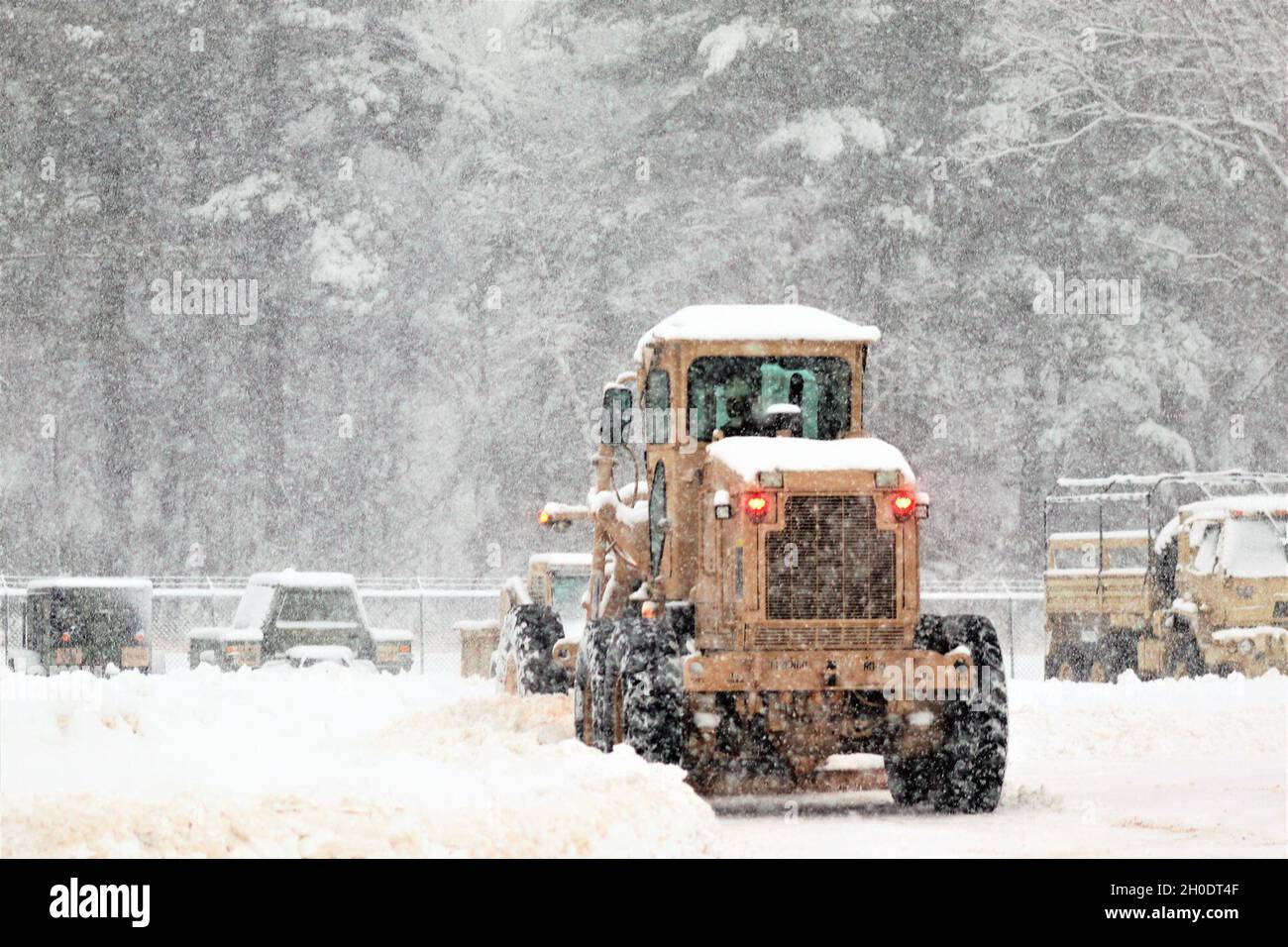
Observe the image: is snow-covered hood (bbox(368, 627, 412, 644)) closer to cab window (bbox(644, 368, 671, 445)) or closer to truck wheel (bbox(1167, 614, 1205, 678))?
truck wheel (bbox(1167, 614, 1205, 678))

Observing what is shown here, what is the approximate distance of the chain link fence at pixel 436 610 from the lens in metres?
37.1

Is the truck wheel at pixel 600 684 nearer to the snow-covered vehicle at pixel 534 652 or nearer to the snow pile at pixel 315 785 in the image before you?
the snow pile at pixel 315 785

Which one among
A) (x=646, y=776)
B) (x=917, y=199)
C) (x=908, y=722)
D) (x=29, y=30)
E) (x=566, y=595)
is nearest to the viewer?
(x=646, y=776)

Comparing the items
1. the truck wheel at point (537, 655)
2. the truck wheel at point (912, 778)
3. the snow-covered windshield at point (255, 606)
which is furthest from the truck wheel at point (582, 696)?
the snow-covered windshield at point (255, 606)

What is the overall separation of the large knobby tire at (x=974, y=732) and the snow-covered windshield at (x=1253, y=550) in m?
11.5

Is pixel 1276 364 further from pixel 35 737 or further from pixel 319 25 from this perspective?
pixel 35 737

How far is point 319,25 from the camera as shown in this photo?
47.1 meters

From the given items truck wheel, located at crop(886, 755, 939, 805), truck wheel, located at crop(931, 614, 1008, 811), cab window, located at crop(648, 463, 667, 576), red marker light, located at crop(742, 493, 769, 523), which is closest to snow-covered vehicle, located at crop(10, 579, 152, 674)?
cab window, located at crop(648, 463, 667, 576)

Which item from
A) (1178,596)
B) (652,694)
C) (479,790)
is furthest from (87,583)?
(479,790)

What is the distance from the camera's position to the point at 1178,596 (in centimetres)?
2566

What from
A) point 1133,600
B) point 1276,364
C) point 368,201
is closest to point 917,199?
point 1276,364

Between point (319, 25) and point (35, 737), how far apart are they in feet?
121

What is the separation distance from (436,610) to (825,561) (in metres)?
29.4

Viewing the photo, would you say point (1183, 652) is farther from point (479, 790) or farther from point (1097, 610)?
point (479, 790)
